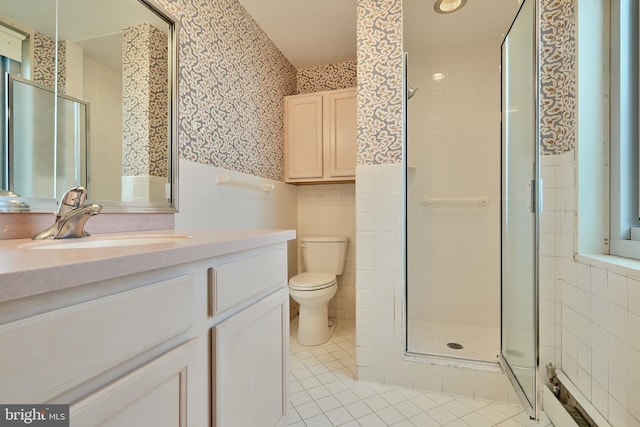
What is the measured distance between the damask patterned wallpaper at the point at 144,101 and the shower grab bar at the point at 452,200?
1893 mm

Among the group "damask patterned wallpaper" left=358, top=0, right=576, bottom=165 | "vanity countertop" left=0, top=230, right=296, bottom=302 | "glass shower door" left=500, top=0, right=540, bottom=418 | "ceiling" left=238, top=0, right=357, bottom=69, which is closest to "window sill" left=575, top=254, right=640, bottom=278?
"glass shower door" left=500, top=0, right=540, bottom=418

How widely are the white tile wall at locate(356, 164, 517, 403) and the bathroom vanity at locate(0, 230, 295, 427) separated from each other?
843mm

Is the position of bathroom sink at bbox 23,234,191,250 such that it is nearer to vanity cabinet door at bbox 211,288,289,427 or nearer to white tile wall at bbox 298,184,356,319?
vanity cabinet door at bbox 211,288,289,427

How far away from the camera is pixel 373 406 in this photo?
1446 millimetres

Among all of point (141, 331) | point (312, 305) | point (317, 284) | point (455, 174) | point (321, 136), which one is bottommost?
point (312, 305)

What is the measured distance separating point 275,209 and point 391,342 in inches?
51.8

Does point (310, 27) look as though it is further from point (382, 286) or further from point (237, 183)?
point (382, 286)

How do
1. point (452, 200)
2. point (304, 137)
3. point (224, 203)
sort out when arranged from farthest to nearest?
point (304, 137), point (452, 200), point (224, 203)

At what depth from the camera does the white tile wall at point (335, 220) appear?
102 inches

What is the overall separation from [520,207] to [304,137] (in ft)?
5.54

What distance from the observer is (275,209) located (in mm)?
2363

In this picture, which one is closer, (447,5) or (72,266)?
(72,266)

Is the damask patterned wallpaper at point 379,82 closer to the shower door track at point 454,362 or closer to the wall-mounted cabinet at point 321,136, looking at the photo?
the wall-mounted cabinet at point 321,136

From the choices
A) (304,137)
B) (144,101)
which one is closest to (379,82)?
(304,137)
